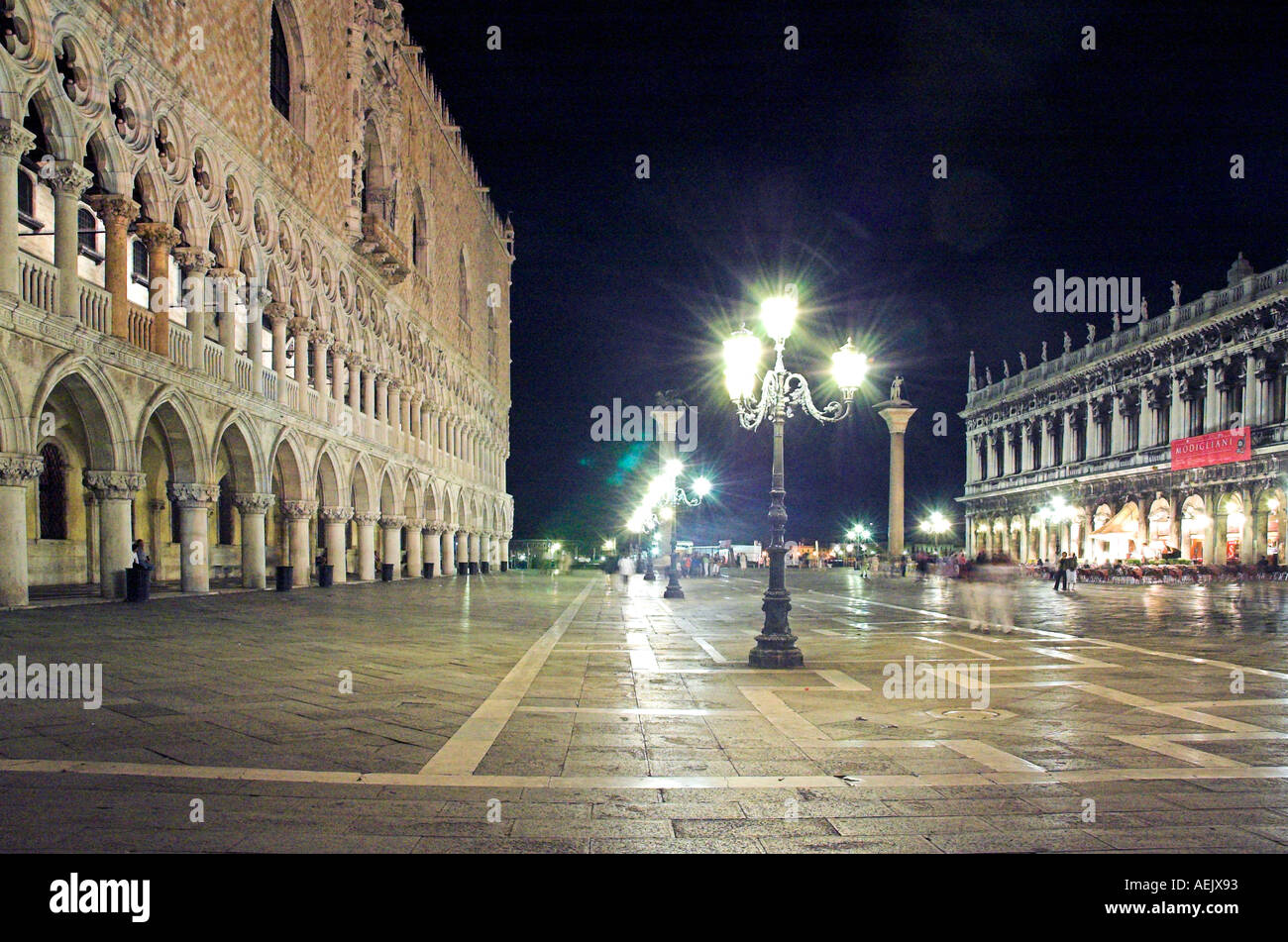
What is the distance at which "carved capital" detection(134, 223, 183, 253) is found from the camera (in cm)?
2048

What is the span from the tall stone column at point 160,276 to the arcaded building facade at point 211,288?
5 cm

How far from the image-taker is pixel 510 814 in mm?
5418

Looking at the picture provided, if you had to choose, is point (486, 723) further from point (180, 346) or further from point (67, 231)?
point (180, 346)

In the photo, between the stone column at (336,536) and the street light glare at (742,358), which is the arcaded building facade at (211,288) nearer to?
the stone column at (336,536)

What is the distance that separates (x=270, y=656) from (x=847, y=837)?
9.05m

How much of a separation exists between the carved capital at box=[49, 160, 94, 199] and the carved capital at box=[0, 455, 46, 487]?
16.0 feet

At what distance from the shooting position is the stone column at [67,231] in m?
17.1

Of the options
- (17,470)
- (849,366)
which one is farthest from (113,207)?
(849,366)

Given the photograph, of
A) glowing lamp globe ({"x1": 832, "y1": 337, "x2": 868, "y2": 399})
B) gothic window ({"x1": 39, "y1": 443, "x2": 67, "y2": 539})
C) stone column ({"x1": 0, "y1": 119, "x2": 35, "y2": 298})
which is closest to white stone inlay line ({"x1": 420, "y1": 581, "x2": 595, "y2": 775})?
glowing lamp globe ({"x1": 832, "y1": 337, "x2": 868, "y2": 399})

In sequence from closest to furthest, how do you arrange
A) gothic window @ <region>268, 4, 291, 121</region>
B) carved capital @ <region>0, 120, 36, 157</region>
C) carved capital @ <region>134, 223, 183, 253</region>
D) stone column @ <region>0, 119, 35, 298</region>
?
stone column @ <region>0, 119, 35, 298</region> < carved capital @ <region>0, 120, 36, 157</region> < carved capital @ <region>134, 223, 183, 253</region> < gothic window @ <region>268, 4, 291, 121</region>

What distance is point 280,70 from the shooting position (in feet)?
96.1

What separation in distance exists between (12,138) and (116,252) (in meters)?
3.49

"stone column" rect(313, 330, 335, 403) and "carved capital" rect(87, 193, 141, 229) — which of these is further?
"stone column" rect(313, 330, 335, 403)

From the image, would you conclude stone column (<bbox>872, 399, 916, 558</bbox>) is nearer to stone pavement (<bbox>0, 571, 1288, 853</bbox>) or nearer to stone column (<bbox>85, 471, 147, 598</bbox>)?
stone pavement (<bbox>0, 571, 1288, 853</bbox>)
